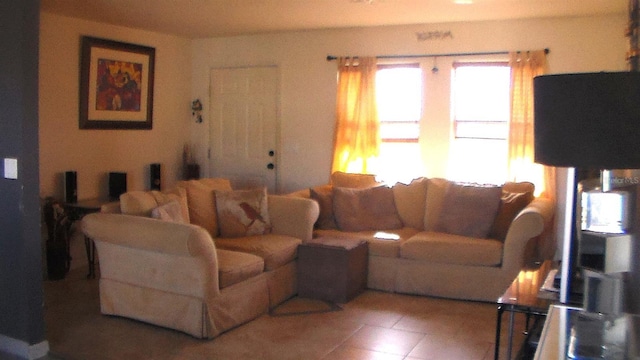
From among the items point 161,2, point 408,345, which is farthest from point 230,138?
point 408,345

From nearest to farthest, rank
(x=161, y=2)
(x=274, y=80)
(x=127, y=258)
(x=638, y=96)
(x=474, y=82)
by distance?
(x=638, y=96), (x=127, y=258), (x=161, y=2), (x=474, y=82), (x=274, y=80)

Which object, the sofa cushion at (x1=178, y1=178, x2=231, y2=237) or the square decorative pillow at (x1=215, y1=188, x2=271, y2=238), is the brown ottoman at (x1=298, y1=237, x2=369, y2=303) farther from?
the sofa cushion at (x1=178, y1=178, x2=231, y2=237)

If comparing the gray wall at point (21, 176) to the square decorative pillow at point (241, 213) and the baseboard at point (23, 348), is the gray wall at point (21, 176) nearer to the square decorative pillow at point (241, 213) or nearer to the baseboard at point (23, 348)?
the baseboard at point (23, 348)

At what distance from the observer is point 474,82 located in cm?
612

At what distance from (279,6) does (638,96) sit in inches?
167

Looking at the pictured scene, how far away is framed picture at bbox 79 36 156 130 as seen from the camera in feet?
20.1

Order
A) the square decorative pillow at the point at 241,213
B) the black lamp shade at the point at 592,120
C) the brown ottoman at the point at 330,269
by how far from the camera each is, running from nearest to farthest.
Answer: the black lamp shade at the point at 592,120, the brown ottoman at the point at 330,269, the square decorative pillow at the point at 241,213

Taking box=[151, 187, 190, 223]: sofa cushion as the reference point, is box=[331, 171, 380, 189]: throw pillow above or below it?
above

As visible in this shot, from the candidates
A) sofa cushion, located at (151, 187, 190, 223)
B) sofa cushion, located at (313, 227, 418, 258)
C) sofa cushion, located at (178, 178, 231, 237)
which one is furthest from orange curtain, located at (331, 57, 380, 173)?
sofa cushion, located at (151, 187, 190, 223)

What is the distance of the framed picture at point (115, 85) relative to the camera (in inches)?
241

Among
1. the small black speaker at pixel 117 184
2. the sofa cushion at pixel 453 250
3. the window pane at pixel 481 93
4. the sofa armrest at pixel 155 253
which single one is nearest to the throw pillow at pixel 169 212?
the sofa armrest at pixel 155 253

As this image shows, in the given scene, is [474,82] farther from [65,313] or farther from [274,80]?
[65,313]

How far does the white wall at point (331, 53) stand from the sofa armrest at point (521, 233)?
58.0 inches

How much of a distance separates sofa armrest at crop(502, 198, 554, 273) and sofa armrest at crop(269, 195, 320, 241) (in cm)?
168
